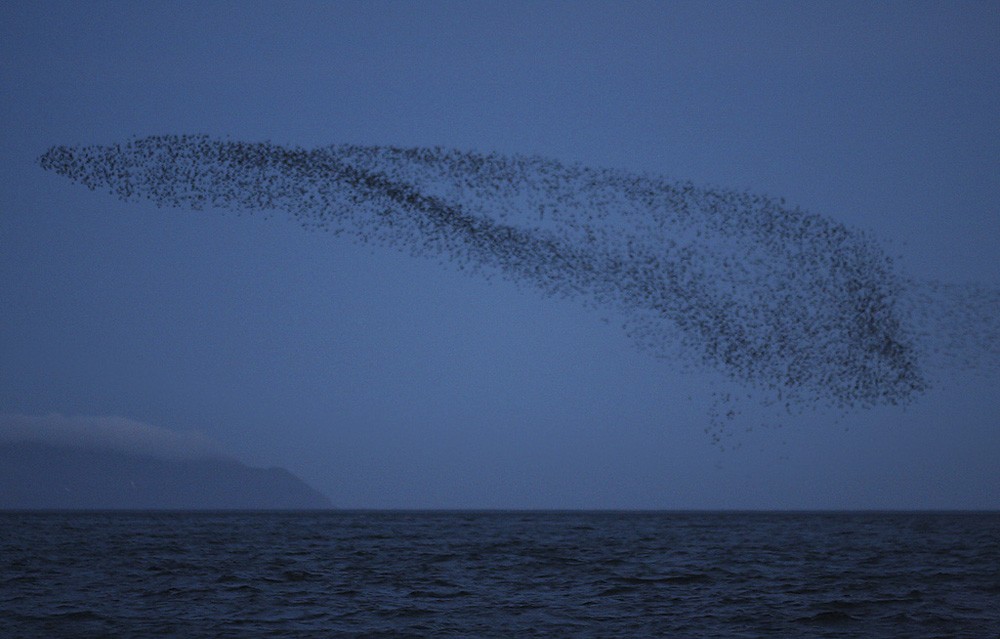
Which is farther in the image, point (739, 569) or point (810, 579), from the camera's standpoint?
point (739, 569)

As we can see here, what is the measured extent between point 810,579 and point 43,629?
34.8 m

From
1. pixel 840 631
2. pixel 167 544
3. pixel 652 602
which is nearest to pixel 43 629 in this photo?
pixel 652 602

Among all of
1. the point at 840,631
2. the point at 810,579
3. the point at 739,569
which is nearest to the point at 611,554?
the point at 739,569

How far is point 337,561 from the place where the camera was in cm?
6328

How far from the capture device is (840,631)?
3416 cm

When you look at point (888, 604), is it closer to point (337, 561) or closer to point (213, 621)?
point (213, 621)

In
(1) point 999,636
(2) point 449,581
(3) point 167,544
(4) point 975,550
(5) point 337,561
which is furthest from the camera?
(3) point 167,544

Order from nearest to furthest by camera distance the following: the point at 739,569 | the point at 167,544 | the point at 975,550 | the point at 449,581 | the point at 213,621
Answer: the point at 213,621, the point at 449,581, the point at 739,569, the point at 975,550, the point at 167,544

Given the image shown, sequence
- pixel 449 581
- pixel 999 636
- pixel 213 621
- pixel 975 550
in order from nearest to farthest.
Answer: pixel 999 636 < pixel 213 621 < pixel 449 581 < pixel 975 550

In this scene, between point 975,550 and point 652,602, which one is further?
point 975,550

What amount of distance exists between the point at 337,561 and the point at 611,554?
19.6m

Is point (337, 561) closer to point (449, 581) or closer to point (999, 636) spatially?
point (449, 581)

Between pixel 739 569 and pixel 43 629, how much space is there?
36.7m

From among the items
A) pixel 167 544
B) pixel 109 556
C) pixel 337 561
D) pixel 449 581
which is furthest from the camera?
pixel 167 544
